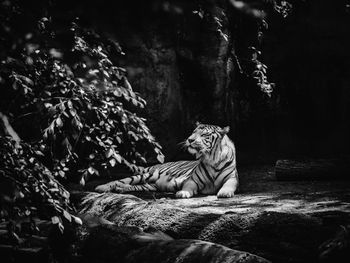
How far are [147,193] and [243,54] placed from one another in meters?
3.16

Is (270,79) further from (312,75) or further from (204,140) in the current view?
(204,140)

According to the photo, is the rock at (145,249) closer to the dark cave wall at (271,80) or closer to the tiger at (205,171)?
the tiger at (205,171)

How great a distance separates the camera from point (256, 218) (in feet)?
10.9

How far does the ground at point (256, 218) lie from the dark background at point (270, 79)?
219 centimetres

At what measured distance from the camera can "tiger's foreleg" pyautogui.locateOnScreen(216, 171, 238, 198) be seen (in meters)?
5.44

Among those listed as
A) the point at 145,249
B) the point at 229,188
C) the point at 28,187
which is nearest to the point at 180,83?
the point at 229,188

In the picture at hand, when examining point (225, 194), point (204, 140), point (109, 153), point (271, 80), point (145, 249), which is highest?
point (271, 80)

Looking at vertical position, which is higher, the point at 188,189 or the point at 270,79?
the point at 270,79

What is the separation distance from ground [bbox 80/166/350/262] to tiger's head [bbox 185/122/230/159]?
2.79 feet

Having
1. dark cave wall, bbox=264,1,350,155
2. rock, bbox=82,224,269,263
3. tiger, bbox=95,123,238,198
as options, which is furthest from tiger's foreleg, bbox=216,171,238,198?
dark cave wall, bbox=264,1,350,155

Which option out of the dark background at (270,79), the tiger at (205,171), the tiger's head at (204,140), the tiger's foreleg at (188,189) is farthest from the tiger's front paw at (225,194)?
the dark background at (270,79)

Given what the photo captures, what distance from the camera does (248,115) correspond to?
8.00 meters

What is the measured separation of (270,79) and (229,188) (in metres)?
3.05

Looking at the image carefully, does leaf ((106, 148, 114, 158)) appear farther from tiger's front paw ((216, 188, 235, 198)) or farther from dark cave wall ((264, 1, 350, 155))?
dark cave wall ((264, 1, 350, 155))
